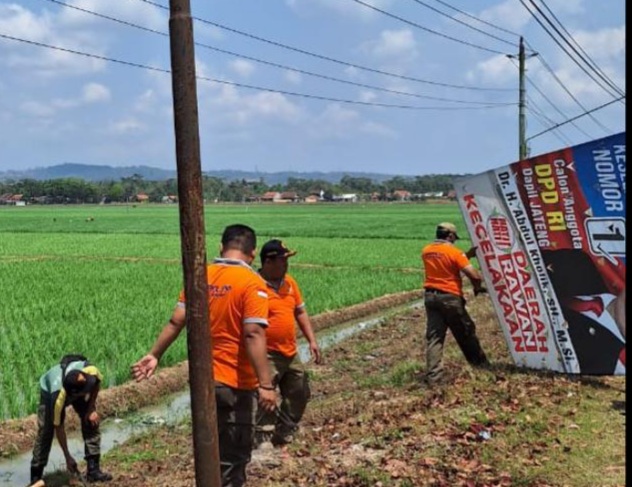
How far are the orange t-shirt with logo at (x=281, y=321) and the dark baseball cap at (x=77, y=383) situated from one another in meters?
1.36

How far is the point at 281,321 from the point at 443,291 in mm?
2453

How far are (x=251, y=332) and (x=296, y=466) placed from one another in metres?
1.72

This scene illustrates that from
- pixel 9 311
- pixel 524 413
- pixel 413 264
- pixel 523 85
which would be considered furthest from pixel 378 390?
pixel 523 85

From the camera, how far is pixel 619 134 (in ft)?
22.2

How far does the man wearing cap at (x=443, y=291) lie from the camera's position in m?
7.57

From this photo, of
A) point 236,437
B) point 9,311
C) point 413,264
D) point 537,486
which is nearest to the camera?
point 236,437

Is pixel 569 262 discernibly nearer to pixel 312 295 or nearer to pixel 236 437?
pixel 236 437

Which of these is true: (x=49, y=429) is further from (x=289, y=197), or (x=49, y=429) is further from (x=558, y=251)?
(x=289, y=197)

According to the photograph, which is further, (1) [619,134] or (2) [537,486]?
(1) [619,134]

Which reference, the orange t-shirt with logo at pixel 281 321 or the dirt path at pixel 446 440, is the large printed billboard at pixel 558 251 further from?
the orange t-shirt with logo at pixel 281 321

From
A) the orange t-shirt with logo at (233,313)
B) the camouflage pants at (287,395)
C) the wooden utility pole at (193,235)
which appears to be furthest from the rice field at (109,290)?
the wooden utility pole at (193,235)

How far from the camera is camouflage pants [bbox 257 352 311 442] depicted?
18.9ft

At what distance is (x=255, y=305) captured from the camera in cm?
396

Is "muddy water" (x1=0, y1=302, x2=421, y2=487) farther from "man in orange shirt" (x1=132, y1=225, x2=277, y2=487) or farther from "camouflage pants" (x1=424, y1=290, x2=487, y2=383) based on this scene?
"man in orange shirt" (x1=132, y1=225, x2=277, y2=487)
